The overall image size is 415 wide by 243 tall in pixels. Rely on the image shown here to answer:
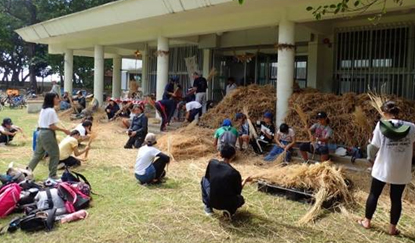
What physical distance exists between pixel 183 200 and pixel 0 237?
2.17 meters

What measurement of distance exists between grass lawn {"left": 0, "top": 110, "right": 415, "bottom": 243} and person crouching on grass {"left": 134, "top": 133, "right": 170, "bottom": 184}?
163mm

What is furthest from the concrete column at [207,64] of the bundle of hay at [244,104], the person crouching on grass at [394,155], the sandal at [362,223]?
the person crouching on grass at [394,155]

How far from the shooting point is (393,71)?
9977mm

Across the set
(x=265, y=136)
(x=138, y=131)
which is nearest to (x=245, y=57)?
(x=138, y=131)

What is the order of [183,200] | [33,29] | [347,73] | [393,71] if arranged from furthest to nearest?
1. [33,29]
2. [347,73]
3. [393,71]
4. [183,200]

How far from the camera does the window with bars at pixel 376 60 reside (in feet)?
32.1

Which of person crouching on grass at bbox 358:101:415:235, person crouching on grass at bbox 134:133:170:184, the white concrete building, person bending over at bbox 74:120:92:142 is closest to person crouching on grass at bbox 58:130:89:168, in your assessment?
person bending over at bbox 74:120:92:142

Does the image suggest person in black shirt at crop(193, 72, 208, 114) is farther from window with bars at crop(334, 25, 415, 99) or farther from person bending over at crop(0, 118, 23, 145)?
person bending over at crop(0, 118, 23, 145)

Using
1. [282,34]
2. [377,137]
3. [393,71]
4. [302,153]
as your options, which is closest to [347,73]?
[393,71]

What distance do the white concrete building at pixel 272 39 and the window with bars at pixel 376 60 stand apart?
→ 2cm

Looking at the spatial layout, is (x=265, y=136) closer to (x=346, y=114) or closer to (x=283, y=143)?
(x=283, y=143)

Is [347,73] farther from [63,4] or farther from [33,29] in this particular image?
[63,4]

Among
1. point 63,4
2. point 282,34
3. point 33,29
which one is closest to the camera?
point 282,34

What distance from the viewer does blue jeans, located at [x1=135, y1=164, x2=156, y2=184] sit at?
605 centimetres
